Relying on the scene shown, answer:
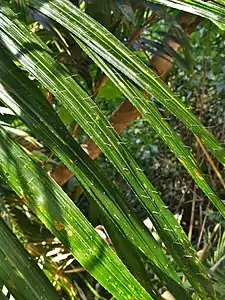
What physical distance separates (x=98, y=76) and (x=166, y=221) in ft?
2.21

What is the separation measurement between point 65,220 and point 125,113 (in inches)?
26.3

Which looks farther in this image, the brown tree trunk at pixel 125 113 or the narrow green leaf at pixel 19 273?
the brown tree trunk at pixel 125 113

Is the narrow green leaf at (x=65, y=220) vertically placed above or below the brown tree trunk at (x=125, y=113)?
below

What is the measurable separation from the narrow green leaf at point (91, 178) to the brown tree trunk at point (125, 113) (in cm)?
56

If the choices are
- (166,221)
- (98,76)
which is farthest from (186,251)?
(98,76)

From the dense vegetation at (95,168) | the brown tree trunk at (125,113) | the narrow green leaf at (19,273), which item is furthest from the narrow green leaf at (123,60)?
the brown tree trunk at (125,113)

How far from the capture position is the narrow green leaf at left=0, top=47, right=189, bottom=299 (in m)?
0.22

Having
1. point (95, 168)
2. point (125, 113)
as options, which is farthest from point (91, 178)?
point (125, 113)

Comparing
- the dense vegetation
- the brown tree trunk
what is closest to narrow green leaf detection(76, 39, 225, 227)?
the dense vegetation

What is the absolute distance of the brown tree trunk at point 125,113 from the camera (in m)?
0.83

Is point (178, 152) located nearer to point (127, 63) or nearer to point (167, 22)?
point (127, 63)

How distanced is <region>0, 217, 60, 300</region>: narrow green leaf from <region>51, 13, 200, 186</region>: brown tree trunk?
2.04 ft

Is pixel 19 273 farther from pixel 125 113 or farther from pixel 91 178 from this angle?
pixel 125 113

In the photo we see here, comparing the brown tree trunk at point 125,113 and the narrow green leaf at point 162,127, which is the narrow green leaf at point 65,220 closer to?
the narrow green leaf at point 162,127
